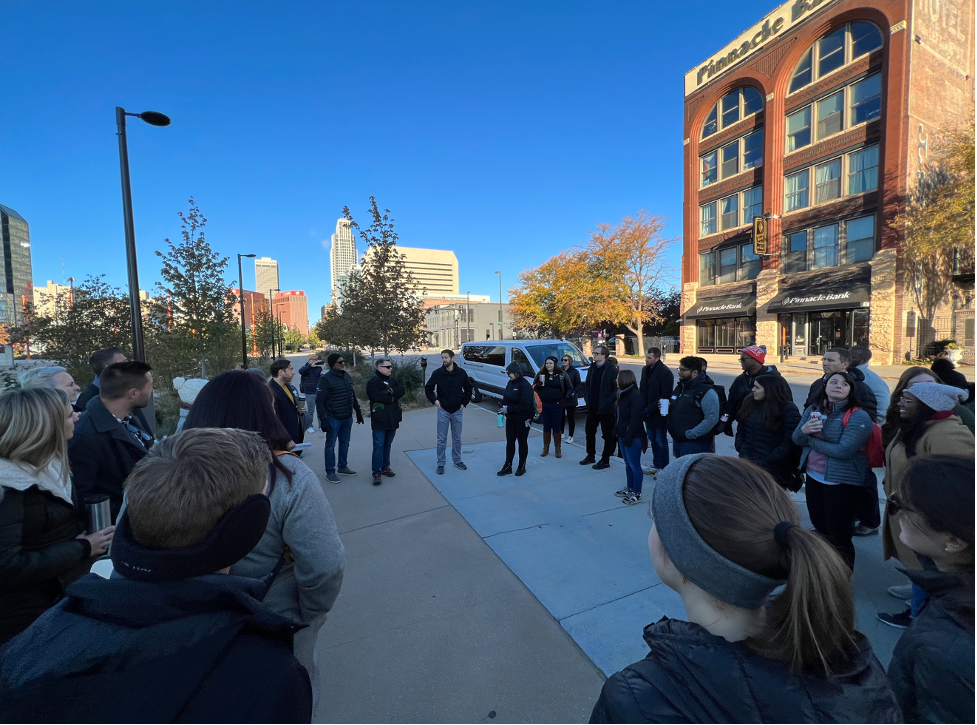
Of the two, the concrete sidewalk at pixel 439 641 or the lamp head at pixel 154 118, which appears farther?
the lamp head at pixel 154 118

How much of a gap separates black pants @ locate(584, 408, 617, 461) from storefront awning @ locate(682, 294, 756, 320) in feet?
80.7

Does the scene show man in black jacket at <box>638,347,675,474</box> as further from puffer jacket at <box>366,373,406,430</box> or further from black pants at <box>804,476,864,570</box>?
puffer jacket at <box>366,373,406,430</box>

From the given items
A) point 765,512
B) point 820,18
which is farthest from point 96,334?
point 820,18

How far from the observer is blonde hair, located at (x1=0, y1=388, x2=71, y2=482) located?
1929 millimetres

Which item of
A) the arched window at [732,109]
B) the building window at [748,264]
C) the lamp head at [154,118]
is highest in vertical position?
the arched window at [732,109]

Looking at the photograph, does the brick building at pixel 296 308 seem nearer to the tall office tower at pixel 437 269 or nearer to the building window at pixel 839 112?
the tall office tower at pixel 437 269

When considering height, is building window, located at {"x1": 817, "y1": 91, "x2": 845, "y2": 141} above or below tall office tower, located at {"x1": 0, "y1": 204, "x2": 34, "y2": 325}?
above

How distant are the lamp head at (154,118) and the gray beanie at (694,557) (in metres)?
7.74

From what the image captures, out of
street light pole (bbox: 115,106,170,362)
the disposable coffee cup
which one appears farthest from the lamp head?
the disposable coffee cup

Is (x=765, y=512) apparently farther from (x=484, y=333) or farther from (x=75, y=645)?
(x=484, y=333)

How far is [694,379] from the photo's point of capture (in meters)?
5.08

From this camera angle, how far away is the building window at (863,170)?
21922mm

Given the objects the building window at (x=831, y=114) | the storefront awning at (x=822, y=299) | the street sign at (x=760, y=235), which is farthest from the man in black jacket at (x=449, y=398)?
the building window at (x=831, y=114)

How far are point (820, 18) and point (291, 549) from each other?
33.0m
